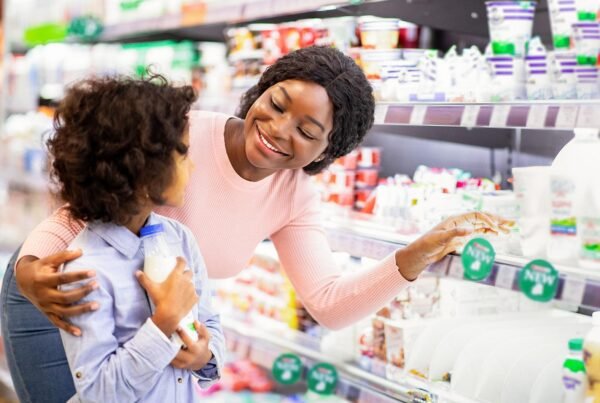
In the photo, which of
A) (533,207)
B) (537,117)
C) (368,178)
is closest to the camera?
(537,117)

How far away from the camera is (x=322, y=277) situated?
2.07m

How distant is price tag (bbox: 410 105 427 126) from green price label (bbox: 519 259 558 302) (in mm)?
483

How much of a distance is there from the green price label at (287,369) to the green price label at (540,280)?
3.16 ft

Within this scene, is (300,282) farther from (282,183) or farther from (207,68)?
(207,68)

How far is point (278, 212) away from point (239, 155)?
0.62 ft

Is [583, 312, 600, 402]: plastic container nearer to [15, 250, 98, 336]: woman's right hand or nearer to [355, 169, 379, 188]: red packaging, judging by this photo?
[15, 250, 98, 336]: woman's right hand

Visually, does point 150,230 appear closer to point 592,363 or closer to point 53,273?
point 53,273

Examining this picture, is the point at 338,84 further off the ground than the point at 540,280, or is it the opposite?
the point at 338,84

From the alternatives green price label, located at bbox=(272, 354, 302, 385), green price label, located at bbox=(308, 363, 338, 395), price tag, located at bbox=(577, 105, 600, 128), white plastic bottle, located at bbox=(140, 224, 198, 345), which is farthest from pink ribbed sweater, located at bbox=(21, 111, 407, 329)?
price tag, located at bbox=(577, 105, 600, 128)

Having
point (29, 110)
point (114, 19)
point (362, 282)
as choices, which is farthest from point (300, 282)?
point (29, 110)

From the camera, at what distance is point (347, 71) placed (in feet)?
6.07

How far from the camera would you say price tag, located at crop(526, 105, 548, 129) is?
160cm

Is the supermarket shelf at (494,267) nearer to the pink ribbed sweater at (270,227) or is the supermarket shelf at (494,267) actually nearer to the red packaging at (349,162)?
the pink ribbed sweater at (270,227)

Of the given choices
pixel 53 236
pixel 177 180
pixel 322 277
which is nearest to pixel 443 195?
pixel 322 277
